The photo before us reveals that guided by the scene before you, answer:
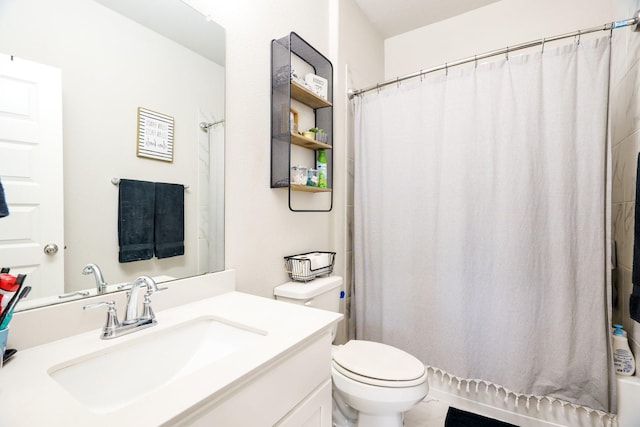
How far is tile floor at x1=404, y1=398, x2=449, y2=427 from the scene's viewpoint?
1.53 meters

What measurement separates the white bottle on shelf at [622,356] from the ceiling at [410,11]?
2.16 meters

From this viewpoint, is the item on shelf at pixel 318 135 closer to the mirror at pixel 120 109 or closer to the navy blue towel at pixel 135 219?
the mirror at pixel 120 109

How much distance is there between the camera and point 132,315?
2.79 feet

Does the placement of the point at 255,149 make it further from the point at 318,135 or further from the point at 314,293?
the point at 314,293

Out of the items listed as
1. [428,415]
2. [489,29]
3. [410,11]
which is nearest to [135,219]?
[428,415]

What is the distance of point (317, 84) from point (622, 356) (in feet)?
6.32

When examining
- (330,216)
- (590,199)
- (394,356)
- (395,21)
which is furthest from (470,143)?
(395,21)

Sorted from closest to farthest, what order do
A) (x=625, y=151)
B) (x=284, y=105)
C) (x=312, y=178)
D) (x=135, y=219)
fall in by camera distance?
(x=135, y=219) < (x=625, y=151) < (x=284, y=105) < (x=312, y=178)

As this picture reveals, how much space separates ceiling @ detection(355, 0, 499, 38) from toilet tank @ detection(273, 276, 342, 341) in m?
1.94

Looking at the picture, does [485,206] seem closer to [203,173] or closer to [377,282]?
[377,282]

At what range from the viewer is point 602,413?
1288mm

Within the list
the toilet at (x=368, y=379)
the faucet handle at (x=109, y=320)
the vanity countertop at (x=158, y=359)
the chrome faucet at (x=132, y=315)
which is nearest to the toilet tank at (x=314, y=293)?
the toilet at (x=368, y=379)

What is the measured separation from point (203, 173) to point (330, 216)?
977mm

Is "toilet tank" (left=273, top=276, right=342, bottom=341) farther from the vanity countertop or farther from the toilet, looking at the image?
the vanity countertop
